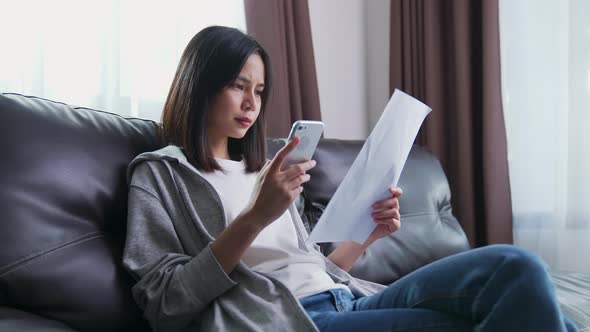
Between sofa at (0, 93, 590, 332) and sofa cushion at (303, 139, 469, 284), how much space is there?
1.60ft

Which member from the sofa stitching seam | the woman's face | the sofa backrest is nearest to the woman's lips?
the woman's face

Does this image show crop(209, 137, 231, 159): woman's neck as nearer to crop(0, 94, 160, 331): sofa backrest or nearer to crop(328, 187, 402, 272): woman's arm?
crop(0, 94, 160, 331): sofa backrest

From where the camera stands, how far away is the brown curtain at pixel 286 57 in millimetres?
2043

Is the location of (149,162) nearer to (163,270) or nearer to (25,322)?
(163,270)

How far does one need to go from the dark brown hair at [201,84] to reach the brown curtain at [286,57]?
0.70 metres

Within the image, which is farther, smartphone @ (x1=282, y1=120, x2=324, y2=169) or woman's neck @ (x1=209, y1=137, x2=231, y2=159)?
woman's neck @ (x1=209, y1=137, x2=231, y2=159)

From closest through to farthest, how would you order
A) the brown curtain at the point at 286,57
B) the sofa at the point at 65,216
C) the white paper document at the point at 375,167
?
the sofa at the point at 65,216, the white paper document at the point at 375,167, the brown curtain at the point at 286,57

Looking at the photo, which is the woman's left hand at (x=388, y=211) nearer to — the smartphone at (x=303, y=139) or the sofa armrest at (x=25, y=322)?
the smartphone at (x=303, y=139)

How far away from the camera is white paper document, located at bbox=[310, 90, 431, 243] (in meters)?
1.09

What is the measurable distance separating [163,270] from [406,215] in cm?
95

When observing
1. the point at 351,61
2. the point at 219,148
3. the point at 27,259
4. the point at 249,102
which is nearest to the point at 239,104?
the point at 249,102

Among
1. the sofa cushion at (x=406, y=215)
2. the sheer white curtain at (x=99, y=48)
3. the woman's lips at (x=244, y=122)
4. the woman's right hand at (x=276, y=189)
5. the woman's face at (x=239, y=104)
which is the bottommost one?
the sofa cushion at (x=406, y=215)

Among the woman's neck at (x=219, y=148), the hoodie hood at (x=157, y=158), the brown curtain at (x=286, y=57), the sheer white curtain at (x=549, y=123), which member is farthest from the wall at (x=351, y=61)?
the hoodie hood at (x=157, y=158)

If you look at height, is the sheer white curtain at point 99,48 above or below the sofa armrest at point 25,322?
above
